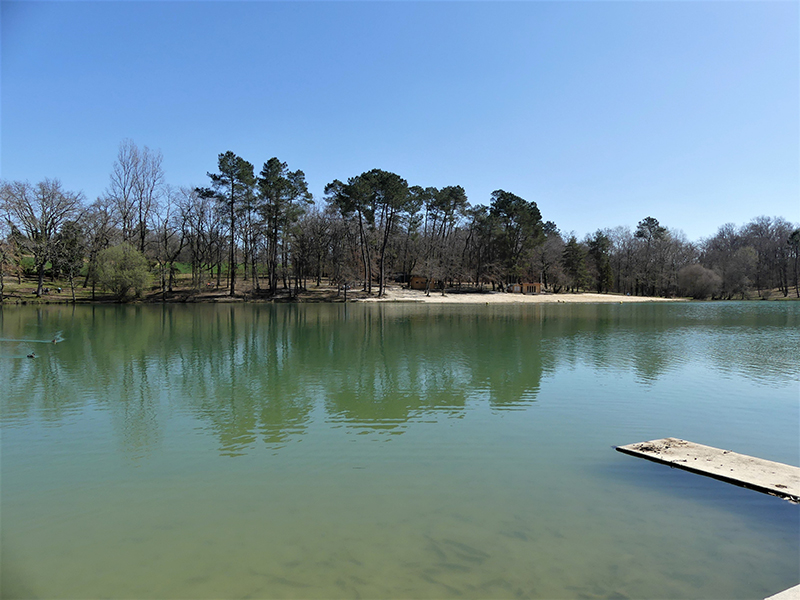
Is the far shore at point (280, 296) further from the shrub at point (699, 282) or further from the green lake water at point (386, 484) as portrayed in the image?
the green lake water at point (386, 484)

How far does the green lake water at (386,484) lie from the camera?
16.6 ft

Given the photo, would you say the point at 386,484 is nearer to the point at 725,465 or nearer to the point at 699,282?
the point at 725,465

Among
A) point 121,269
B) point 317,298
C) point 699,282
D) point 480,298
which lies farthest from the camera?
point 699,282

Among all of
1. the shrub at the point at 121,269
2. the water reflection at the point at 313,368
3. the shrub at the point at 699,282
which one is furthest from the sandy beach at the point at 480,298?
the water reflection at the point at 313,368

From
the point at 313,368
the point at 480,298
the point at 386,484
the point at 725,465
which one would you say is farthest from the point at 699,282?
the point at 386,484

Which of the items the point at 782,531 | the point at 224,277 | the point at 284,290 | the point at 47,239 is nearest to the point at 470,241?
the point at 284,290

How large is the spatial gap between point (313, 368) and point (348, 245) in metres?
59.2

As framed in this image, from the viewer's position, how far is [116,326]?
105 feet

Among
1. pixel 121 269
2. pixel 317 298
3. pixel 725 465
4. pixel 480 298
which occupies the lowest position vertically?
pixel 725 465

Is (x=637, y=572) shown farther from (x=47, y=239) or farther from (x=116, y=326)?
(x=47, y=239)

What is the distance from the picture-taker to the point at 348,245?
246 ft

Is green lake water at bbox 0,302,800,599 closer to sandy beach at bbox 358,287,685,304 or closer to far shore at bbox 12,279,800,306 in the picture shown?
far shore at bbox 12,279,800,306

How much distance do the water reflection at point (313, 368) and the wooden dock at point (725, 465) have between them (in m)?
3.83

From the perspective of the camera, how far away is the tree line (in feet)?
195
